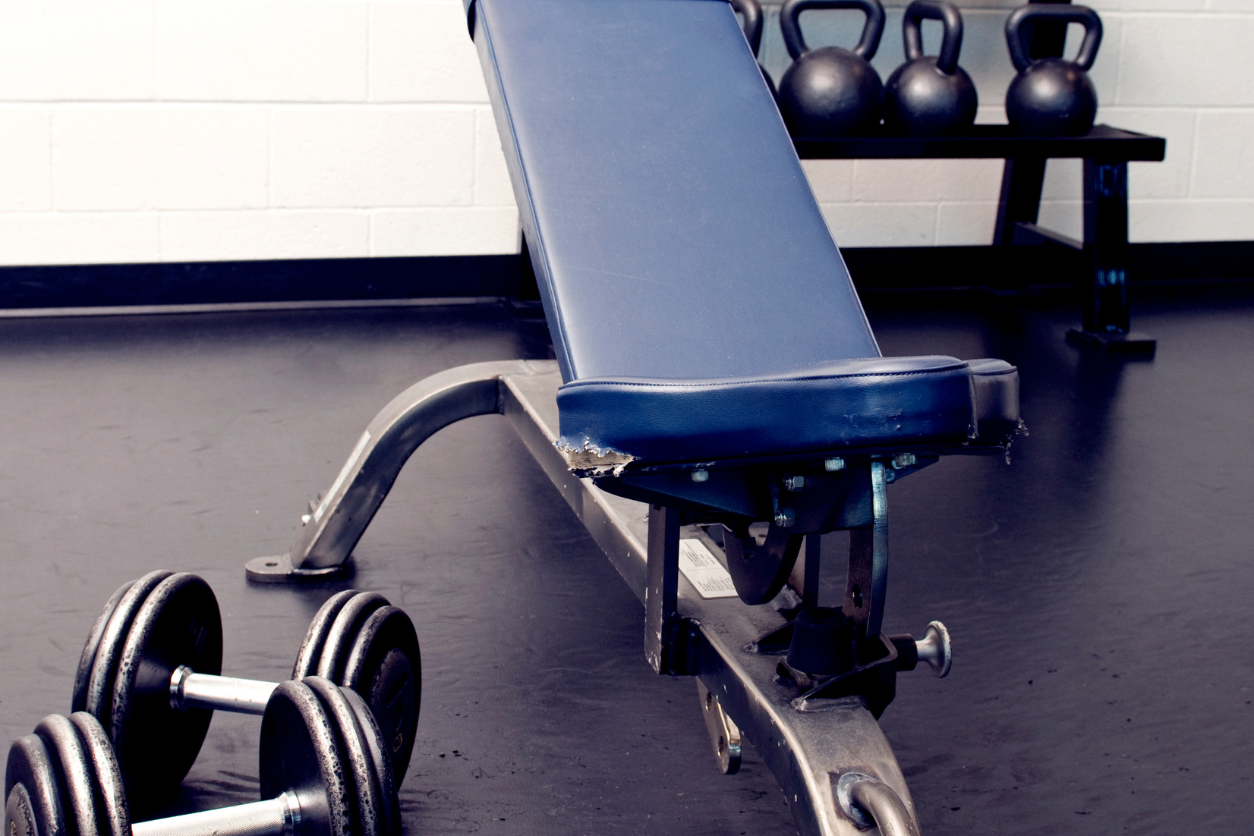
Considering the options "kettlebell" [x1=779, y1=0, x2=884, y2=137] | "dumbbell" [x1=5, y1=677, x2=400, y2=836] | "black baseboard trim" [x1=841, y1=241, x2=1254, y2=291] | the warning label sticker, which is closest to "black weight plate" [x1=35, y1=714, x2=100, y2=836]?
"dumbbell" [x1=5, y1=677, x2=400, y2=836]

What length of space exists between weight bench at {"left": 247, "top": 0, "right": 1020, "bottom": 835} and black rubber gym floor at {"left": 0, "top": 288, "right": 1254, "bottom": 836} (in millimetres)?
103

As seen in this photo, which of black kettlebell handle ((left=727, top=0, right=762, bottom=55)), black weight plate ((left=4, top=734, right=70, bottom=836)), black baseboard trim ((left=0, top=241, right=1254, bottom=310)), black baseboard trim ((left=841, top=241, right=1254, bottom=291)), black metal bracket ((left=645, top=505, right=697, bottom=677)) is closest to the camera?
black weight plate ((left=4, top=734, right=70, bottom=836))

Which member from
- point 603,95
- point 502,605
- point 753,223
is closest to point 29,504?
A: point 502,605

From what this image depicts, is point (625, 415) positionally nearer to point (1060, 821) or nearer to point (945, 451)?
point (945, 451)

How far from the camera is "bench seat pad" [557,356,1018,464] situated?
0.79 m

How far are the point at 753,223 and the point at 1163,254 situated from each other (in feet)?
9.06

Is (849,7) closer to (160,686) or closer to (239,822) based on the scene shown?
(160,686)

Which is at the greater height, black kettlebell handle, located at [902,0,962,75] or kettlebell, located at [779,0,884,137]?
black kettlebell handle, located at [902,0,962,75]

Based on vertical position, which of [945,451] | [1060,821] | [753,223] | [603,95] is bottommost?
[1060,821]

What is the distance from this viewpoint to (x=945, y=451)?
0.82m

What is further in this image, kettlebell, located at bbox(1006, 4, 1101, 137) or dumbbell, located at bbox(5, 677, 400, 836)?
kettlebell, located at bbox(1006, 4, 1101, 137)

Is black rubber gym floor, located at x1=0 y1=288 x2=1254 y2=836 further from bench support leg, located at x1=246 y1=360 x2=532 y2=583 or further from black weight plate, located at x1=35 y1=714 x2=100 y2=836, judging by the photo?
black weight plate, located at x1=35 y1=714 x2=100 y2=836

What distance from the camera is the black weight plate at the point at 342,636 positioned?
1029 millimetres

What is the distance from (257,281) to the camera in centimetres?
306
